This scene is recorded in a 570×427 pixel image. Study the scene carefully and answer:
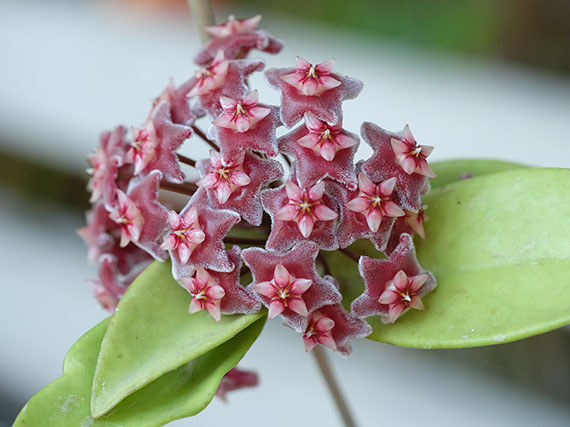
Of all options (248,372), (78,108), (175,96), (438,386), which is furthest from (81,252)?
(175,96)

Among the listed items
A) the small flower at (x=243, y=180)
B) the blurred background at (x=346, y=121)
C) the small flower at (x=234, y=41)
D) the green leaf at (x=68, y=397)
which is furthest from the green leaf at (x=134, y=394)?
→ the blurred background at (x=346, y=121)

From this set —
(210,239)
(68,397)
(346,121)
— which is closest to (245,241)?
(210,239)

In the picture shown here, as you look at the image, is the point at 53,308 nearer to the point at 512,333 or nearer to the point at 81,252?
the point at 81,252

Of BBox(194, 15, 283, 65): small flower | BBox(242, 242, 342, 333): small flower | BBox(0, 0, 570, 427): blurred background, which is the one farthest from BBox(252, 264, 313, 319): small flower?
BBox(0, 0, 570, 427): blurred background

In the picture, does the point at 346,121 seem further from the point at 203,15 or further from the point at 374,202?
the point at 374,202

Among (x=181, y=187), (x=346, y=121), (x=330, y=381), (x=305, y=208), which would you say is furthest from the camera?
(x=346, y=121)

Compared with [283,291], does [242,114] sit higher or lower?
higher
